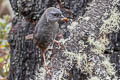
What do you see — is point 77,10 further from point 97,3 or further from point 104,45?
point 104,45

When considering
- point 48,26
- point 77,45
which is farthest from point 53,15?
point 77,45

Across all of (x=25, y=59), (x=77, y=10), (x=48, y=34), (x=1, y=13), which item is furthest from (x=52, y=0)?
(x=1, y=13)

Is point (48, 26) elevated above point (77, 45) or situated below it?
above

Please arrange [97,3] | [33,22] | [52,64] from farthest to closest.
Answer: [33,22], [97,3], [52,64]

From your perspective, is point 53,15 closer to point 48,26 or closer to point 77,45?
point 48,26

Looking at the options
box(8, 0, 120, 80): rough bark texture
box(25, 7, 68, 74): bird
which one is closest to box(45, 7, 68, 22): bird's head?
box(25, 7, 68, 74): bird

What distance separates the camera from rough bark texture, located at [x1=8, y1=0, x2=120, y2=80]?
2.03m

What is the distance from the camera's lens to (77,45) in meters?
2.00

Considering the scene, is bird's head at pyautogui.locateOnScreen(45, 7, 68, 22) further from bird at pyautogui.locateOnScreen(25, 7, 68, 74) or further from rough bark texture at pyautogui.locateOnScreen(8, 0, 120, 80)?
rough bark texture at pyautogui.locateOnScreen(8, 0, 120, 80)

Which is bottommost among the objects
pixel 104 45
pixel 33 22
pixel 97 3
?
pixel 104 45

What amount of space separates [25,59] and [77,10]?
2.38ft

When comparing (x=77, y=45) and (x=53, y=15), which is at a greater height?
(x=53, y=15)

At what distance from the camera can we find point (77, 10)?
233 cm

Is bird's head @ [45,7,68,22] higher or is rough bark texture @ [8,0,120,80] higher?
bird's head @ [45,7,68,22]
